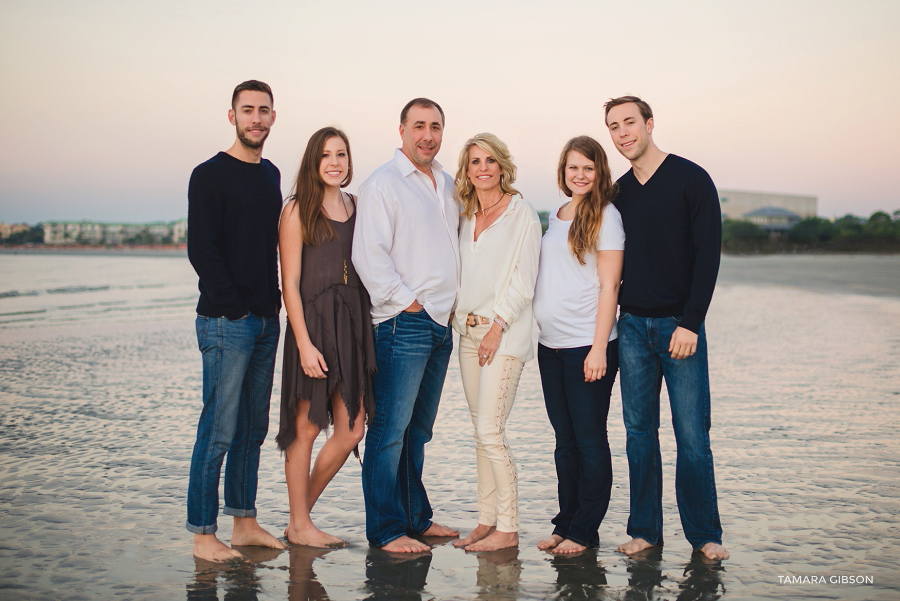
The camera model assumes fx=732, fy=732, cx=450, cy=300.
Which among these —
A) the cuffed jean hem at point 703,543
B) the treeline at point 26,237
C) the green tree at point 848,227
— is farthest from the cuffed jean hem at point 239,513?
the green tree at point 848,227

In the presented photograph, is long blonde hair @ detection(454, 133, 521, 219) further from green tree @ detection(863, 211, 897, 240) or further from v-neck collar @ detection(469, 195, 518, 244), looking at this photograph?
green tree @ detection(863, 211, 897, 240)

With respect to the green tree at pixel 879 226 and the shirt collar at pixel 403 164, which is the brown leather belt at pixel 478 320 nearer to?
the shirt collar at pixel 403 164

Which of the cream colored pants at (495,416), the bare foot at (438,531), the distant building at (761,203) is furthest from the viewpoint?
the distant building at (761,203)

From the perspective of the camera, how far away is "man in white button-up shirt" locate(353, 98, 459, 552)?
3932 mm

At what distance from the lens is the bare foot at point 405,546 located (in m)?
3.90

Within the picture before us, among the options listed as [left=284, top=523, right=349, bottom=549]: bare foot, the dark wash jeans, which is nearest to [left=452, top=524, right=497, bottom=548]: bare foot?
the dark wash jeans

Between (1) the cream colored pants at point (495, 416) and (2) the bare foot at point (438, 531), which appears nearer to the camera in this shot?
(1) the cream colored pants at point (495, 416)

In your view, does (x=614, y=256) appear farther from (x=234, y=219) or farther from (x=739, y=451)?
(x=739, y=451)

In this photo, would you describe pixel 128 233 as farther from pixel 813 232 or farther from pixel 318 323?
pixel 318 323

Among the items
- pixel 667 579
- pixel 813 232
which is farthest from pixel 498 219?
pixel 813 232

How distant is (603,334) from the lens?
3883mm

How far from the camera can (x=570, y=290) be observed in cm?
399

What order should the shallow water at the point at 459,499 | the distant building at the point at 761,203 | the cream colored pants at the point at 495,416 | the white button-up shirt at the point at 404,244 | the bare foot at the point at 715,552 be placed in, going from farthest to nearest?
the distant building at the point at 761,203 < the cream colored pants at the point at 495,416 < the white button-up shirt at the point at 404,244 < the bare foot at the point at 715,552 < the shallow water at the point at 459,499

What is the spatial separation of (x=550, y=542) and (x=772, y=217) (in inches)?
4807
